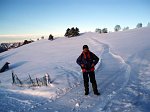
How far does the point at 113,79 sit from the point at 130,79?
847mm

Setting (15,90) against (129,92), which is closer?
(129,92)

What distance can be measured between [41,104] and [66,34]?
222 ft

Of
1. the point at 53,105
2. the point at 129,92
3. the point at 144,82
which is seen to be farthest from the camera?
the point at 144,82

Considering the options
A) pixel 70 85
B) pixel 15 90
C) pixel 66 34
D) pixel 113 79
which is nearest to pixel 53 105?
pixel 70 85

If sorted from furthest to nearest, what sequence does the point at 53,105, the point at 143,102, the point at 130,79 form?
the point at 130,79
the point at 53,105
the point at 143,102

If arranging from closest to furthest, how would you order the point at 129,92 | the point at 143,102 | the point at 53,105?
the point at 143,102
the point at 53,105
the point at 129,92

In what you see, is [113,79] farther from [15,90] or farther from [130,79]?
[15,90]

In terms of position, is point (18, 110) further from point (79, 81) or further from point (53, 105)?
point (79, 81)

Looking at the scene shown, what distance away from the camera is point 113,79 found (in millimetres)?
11516

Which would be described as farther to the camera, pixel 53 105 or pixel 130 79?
pixel 130 79

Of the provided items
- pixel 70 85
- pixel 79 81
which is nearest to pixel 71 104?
pixel 70 85

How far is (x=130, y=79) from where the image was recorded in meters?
11.2

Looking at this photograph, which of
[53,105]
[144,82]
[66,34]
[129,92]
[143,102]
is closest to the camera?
[143,102]

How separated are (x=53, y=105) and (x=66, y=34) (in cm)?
6781
